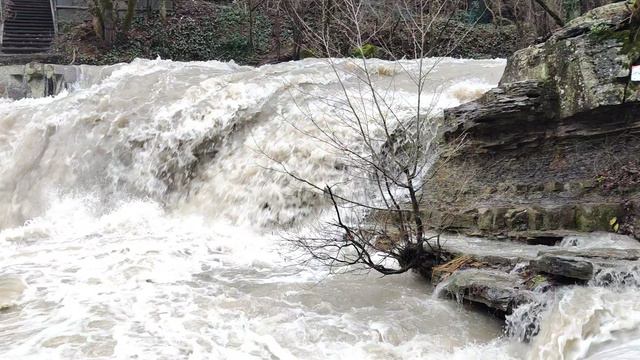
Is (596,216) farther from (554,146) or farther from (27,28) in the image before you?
(27,28)

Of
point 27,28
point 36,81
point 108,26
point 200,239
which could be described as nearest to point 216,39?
point 108,26

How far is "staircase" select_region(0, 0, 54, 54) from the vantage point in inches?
695

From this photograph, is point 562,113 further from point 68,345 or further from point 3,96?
point 3,96

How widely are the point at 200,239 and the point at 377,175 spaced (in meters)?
3.32

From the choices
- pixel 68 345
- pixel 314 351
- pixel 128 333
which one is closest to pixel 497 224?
pixel 314 351

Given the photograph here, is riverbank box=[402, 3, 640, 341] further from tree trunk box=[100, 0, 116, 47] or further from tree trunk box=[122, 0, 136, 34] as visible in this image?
tree trunk box=[100, 0, 116, 47]

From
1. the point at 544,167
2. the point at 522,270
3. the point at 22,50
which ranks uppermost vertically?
the point at 22,50

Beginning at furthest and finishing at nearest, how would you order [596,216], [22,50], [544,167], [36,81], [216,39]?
1. [216,39]
2. [22,50]
3. [36,81]
4. [544,167]
5. [596,216]

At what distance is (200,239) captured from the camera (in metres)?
7.34

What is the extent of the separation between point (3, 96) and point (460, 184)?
1107cm

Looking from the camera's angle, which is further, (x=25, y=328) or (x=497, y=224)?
(x=497, y=224)

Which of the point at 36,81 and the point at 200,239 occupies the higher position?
the point at 36,81

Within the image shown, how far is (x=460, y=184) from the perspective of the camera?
21.9 ft

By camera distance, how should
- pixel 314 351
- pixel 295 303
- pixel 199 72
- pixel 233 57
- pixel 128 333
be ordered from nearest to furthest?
pixel 314 351 → pixel 128 333 → pixel 295 303 → pixel 199 72 → pixel 233 57
